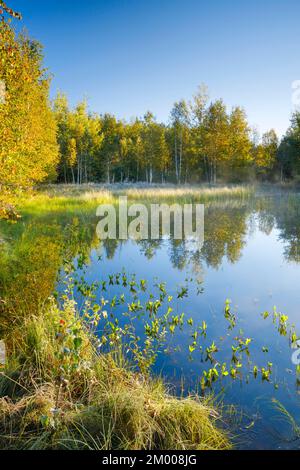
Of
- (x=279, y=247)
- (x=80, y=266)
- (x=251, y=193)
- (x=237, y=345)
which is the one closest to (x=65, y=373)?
(x=237, y=345)

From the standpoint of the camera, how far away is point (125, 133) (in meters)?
57.4

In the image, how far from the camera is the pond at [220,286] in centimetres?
358

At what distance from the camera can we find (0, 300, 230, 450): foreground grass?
9.31 feet

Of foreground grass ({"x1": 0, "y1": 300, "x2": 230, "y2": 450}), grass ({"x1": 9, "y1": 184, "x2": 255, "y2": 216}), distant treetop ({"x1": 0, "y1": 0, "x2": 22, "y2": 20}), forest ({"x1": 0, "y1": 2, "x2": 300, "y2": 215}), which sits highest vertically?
forest ({"x1": 0, "y1": 2, "x2": 300, "y2": 215})

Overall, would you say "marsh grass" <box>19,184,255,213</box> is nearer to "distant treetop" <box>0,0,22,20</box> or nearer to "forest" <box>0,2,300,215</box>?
"forest" <box>0,2,300,215</box>

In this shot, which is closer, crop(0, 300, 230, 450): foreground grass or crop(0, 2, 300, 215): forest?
crop(0, 300, 230, 450): foreground grass

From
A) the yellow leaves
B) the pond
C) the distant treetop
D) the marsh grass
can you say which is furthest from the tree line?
the distant treetop

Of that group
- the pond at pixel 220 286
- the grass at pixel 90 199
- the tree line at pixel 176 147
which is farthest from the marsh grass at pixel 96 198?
the tree line at pixel 176 147

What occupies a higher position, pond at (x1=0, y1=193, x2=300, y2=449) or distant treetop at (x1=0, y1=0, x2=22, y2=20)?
distant treetop at (x1=0, y1=0, x2=22, y2=20)

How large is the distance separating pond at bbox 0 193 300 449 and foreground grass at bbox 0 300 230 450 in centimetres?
42

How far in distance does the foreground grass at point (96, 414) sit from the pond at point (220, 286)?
0.42 m

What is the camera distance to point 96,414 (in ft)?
9.90

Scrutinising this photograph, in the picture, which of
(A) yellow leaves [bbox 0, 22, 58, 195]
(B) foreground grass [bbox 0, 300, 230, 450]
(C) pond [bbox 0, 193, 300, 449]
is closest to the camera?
(B) foreground grass [bbox 0, 300, 230, 450]

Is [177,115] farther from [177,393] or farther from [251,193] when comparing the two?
[177,393]
